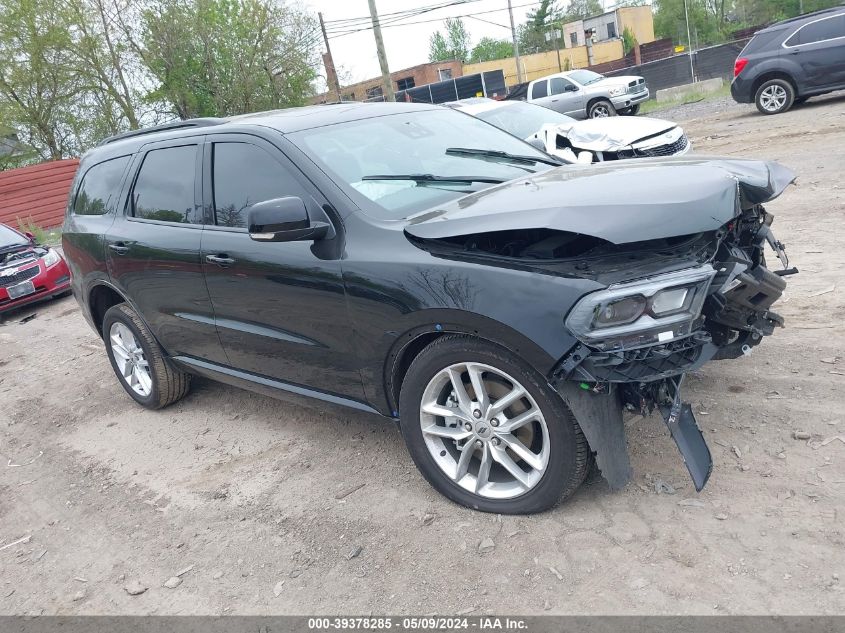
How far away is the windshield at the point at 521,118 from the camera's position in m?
9.73

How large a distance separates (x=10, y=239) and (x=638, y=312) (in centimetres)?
1095

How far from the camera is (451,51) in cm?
10600

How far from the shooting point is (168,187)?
4523 mm

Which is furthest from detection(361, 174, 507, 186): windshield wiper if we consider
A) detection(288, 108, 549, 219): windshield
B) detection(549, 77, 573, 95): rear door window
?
detection(549, 77, 573, 95): rear door window

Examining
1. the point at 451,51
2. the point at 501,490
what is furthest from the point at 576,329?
the point at 451,51

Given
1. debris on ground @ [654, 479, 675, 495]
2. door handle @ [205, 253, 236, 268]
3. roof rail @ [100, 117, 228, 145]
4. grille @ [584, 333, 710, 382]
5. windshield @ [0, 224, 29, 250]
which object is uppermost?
roof rail @ [100, 117, 228, 145]

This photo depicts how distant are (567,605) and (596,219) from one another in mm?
1427

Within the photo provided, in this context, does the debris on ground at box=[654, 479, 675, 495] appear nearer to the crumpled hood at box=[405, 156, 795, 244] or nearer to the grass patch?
the crumpled hood at box=[405, 156, 795, 244]

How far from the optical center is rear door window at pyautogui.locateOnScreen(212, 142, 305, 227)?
374 centimetres

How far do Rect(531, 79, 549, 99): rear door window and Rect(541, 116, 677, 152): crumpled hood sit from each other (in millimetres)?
14574

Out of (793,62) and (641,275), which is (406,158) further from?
(793,62)

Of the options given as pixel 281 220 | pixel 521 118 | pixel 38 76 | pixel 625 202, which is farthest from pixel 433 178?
pixel 38 76

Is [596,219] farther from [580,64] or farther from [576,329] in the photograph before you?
[580,64]

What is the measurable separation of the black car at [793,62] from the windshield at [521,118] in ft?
21.1
